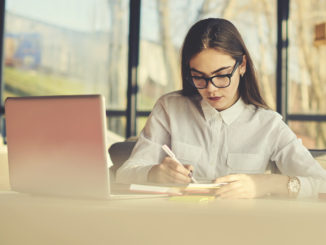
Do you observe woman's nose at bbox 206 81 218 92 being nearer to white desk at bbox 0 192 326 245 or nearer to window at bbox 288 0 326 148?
white desk at bbox 0 192 326 245

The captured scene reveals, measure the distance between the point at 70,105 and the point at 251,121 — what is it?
1.00m

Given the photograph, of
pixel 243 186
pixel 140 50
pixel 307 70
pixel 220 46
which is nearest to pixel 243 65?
pixel 220 46

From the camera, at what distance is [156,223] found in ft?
2.89

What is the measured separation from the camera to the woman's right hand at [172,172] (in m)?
1.41

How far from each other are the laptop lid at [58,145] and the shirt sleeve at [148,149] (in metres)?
0.58

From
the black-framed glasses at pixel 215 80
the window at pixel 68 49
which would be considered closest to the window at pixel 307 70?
the window at pixel 68 49

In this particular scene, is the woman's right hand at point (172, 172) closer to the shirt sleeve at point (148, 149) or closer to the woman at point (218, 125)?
the woman at point (218, 125)

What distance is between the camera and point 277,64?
4.46 metres

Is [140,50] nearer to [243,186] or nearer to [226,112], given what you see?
[226,112]

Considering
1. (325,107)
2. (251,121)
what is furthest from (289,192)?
(325,107)

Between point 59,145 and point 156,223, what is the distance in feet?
1.14

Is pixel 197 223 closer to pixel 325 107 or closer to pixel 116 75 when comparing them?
pixel 325 107

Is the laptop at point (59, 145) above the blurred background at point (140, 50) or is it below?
below

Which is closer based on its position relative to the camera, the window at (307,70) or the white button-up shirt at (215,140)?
the white button-up shirt at (215,140)
